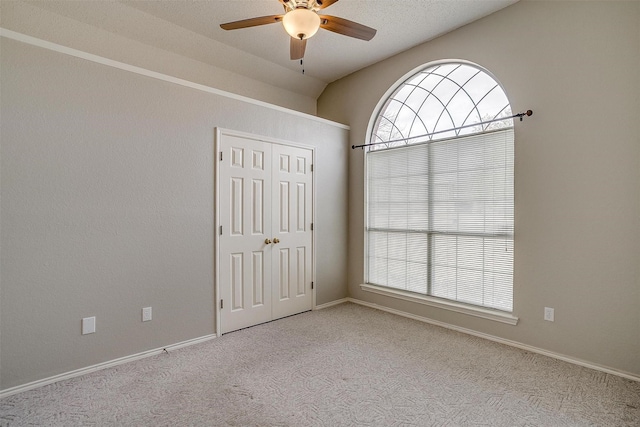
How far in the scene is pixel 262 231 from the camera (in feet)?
11.9

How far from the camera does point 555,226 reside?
278 cm

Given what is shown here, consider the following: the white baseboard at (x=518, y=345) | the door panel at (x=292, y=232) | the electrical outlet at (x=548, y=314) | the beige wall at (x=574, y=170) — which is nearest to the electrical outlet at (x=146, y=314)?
the door panel at (x=292, y=232)

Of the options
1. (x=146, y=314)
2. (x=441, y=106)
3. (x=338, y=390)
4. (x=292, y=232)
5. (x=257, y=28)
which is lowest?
(x=338, y=390)

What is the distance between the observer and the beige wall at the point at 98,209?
223cm

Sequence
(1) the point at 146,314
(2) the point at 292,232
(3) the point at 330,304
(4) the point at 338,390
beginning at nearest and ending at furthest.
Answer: (4) the point at 338,390
(1) the point at 146,314
(2) the point at 292,232
(3) the point at 330,304

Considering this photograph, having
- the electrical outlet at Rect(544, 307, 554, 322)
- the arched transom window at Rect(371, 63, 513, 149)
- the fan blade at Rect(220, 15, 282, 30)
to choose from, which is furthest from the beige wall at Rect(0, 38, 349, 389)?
the electrical outlet at Rect(544, 307, 554, 322)

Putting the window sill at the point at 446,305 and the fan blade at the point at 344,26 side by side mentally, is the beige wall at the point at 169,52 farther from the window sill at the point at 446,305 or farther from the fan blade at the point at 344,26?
the window sill at the point at 446,305

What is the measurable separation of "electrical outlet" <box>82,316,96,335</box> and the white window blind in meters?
3.05

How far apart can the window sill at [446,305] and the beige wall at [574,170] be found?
8 cm

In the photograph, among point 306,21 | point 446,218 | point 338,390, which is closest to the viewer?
point 306,21

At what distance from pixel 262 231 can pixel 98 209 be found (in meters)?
1.57

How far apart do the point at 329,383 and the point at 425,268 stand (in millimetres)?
1909

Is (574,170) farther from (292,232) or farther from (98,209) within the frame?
(98,209)

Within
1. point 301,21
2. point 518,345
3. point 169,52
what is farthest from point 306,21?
point 518,345
